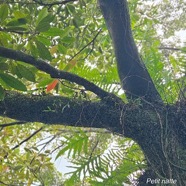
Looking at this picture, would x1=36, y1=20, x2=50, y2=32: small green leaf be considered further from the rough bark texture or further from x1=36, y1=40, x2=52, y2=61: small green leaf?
the rough bark texture

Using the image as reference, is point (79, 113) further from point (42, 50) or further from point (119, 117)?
point (42, 50)

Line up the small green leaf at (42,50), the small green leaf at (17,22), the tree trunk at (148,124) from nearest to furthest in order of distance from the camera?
the small green leaf at (17,22) < the small green leaf at (42,50) < the tree trunk at (148,124)

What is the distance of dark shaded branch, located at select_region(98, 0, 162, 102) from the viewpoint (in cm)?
198

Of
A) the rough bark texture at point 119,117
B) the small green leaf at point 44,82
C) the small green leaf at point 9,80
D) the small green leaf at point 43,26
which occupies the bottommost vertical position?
the rough bark texture at point 119,117

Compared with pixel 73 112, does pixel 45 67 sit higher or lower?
higher

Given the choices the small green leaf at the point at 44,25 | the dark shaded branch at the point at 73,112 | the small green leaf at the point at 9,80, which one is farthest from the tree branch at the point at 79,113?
the small green leaf at the point at 44,25

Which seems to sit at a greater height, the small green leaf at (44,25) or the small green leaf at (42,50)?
the small green leaf at (44,25)

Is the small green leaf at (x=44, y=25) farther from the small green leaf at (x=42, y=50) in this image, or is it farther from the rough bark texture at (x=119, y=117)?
the rough bark texture at (x=119, y=117)

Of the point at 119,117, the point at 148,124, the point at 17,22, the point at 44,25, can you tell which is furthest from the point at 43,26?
the point at 148,124

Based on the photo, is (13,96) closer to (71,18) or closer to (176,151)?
(176,151)

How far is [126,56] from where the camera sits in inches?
81.7

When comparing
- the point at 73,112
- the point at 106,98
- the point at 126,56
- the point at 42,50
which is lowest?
the point at 73,112

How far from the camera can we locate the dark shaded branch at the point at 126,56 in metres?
1.98

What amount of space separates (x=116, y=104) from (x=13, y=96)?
58 centimetres
